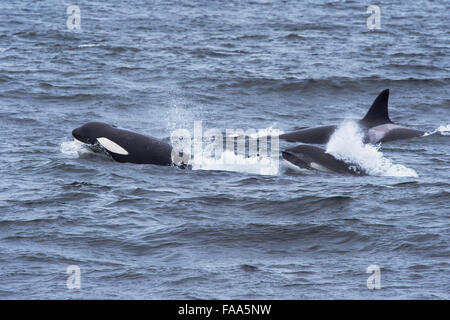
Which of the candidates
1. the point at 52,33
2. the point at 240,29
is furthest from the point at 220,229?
the point at 240,29

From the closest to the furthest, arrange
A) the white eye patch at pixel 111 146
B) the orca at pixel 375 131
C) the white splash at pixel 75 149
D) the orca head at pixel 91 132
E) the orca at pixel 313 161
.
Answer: the orca at pixel 313 161, the white eye patch at pixel 111 146, the orca head at pixel 91 132, the white splash at pixel 75 149, the orca at pixel 375 131

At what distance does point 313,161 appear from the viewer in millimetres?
14383

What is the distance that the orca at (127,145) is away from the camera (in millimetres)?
14406

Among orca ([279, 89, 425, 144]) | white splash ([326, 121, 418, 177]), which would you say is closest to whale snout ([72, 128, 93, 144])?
white splash ([326, 121, 418, 177])

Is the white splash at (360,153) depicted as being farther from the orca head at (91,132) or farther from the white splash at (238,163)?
the orca head at (91,132)

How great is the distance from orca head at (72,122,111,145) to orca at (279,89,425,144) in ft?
16.9

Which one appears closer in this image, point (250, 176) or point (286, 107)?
point (250, 176)

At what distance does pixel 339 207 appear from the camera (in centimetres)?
1252

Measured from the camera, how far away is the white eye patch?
47.6 ft

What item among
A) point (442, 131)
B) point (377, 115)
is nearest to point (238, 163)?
point (377, 115)

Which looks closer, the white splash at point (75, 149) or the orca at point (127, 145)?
the orca at point (127, 145)

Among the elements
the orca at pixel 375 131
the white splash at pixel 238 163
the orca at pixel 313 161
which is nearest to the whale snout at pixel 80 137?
the white splash at pixel 238 163

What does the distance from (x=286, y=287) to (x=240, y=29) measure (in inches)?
1030
